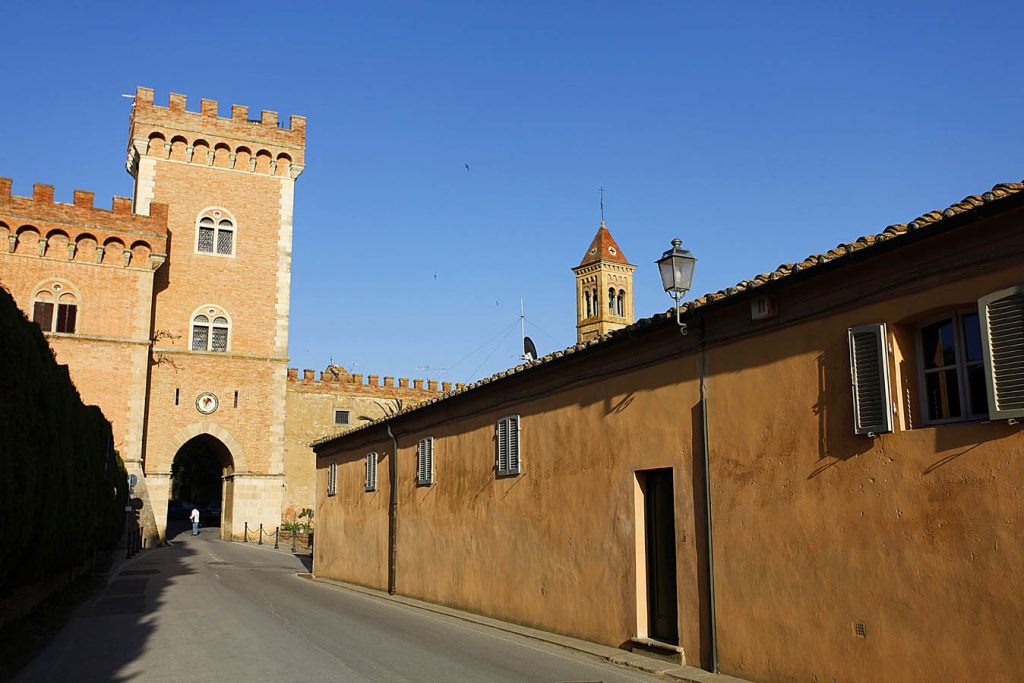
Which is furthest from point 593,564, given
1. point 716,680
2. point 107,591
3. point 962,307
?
point 107,591

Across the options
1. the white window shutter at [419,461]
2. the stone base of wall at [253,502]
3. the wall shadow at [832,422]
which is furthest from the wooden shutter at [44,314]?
the wall shadow at [832,422]

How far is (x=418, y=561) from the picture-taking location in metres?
17.7

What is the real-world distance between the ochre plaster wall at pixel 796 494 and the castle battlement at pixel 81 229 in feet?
99.1

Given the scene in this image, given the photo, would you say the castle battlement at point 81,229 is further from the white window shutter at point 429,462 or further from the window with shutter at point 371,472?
the white window shutter at point 429,462

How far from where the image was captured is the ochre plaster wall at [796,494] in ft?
22.1

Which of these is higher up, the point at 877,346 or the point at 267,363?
the point at 267,363

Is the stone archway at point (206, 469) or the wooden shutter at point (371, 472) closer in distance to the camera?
the wooden shutter at point (371, 472)

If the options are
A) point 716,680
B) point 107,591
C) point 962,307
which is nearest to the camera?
point 962,307

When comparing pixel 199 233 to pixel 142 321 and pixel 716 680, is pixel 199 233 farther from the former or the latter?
pixel 716 680

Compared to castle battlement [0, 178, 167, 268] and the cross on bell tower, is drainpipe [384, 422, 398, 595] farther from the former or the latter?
the cross on bell tower

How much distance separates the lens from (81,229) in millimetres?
37938

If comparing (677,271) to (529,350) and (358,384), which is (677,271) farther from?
(358,384)

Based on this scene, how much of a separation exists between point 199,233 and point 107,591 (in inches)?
1035

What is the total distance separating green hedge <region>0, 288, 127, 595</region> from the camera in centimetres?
1034
